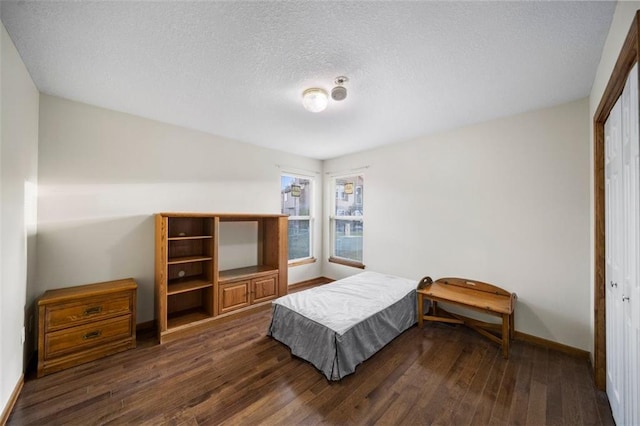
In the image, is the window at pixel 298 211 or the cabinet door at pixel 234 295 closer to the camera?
the cabinet door at pixel 234 295

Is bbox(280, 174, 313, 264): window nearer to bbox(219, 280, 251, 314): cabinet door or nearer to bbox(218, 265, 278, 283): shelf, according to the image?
bbox(218, 265, 278, 283): shelf

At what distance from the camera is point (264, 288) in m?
3.46

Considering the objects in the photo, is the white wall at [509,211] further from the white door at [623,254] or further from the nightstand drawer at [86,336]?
the nightstand drawer at [86,336]

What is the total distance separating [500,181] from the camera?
281 centimetres

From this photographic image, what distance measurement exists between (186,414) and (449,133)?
3915 mm

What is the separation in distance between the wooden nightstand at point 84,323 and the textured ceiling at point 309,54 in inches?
74.3

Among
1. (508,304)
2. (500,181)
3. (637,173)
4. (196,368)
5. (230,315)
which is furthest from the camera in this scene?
(230,315)

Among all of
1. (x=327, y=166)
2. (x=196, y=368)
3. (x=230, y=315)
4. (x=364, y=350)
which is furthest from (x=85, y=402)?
(x=327, y=166)

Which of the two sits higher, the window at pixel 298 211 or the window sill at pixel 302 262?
the window at pixel 298 211

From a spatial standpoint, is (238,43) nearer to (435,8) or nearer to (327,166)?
(435,8)

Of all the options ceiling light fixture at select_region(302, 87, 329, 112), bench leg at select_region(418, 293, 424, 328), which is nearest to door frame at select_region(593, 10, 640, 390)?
bench leg at select_region(418, 293, 424, 328)

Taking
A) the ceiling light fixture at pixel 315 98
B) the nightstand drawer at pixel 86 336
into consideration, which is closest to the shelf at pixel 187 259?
the nightstand drawer at pixel 86 336

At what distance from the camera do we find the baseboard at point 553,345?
2.30 m

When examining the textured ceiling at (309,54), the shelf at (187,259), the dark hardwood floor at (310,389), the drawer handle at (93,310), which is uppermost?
the textured ceiling at (309,54)
